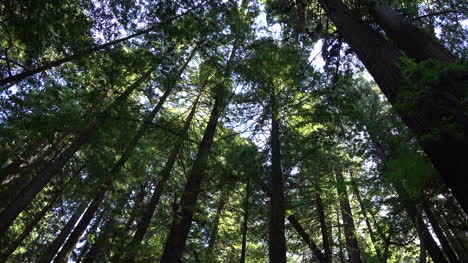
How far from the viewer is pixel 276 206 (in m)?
7.39

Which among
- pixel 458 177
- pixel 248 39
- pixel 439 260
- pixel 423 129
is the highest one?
pixel 248 39

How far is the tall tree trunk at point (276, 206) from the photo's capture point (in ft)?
22.1

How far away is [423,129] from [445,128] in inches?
16.8

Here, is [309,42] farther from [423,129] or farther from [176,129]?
[423,129]

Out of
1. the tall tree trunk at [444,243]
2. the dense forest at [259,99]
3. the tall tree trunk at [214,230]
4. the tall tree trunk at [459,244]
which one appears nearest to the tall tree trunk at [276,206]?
the dense forest at [259,99]

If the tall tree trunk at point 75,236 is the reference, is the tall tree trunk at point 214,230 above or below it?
above

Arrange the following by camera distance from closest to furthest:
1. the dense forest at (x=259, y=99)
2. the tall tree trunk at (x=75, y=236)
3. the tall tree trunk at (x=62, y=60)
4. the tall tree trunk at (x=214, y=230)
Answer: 1. the dense forest at (x=259, y=99)
2. the tall tree trunk at (x=62, y=60)
3. the tall tree trunk at (x=214, y=230)
4. the tall tree trunk at (x=75, y=236)


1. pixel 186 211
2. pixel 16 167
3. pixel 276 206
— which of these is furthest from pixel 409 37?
pixel 16 167

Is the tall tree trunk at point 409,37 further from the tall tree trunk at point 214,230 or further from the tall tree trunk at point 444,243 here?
the tall tree trunk at point 214,230

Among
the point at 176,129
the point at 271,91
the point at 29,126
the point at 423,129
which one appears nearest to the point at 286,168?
the point at 271,91

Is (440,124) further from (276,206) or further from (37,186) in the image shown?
(37,186)

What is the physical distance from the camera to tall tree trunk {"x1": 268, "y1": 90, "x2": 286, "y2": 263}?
6.73 m

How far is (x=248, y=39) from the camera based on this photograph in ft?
35.1

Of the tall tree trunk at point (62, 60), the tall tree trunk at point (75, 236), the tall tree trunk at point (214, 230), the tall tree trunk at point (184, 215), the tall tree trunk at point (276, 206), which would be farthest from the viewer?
the tall tree trunk at point (75, 236)
